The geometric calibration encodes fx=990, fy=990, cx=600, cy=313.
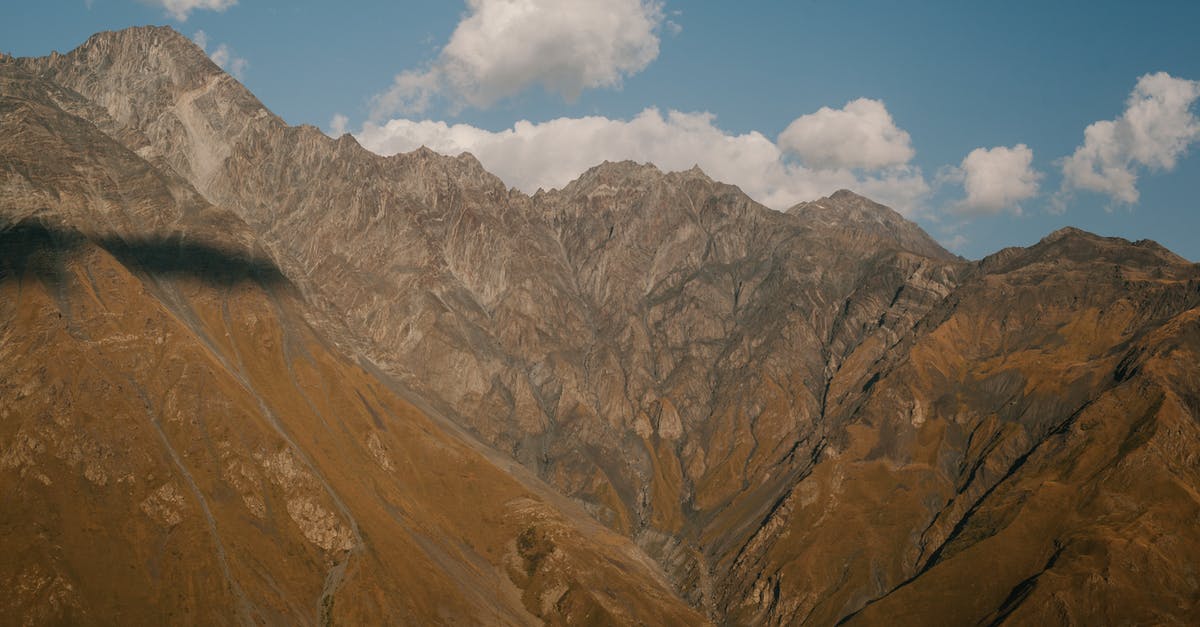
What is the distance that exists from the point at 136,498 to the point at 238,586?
2824 centimetres

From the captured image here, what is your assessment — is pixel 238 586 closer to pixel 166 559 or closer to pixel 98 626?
pixel 166 559

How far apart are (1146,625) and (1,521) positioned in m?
220

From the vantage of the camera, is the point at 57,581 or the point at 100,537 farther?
the point at 100,537

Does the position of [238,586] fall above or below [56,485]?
below

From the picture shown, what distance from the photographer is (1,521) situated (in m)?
181

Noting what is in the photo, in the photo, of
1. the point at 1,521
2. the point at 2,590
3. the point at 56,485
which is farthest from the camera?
the point at 56,485

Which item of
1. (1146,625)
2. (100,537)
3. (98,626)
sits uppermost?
(1146,625)

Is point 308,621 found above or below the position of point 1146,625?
below

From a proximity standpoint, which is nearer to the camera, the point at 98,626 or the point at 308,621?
the point at 98,626

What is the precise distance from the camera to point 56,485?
635 feet

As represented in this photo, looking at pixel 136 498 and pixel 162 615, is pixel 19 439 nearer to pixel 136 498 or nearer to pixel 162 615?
pixel 136 498

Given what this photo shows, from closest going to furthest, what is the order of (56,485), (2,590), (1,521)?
(2,590) < (1,521) < (56,485)


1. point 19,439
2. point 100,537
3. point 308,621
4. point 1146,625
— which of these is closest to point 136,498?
point 100,537

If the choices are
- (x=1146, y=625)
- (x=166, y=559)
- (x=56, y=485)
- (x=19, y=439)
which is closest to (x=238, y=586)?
(x=166, y=559)
